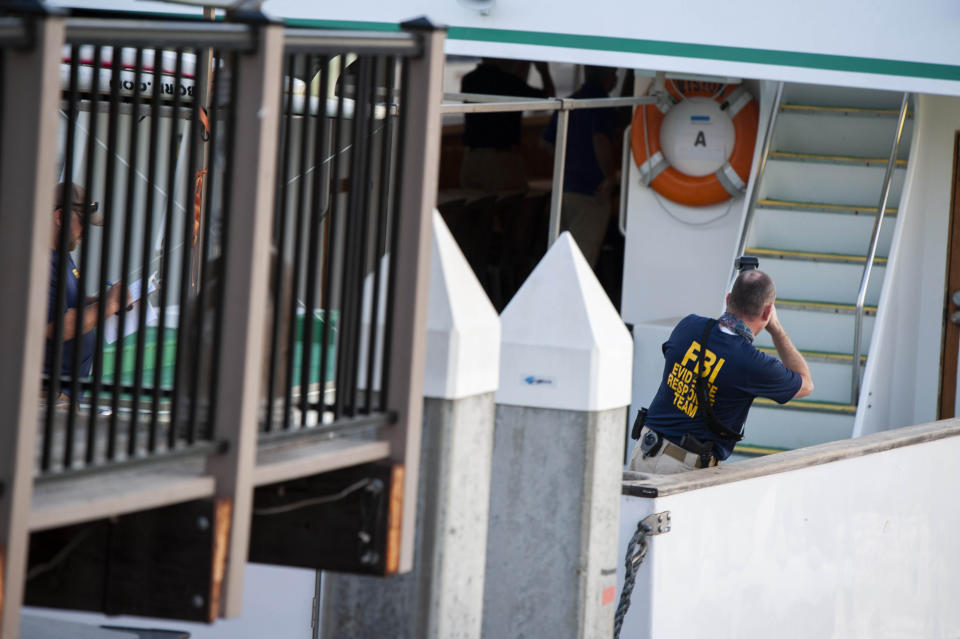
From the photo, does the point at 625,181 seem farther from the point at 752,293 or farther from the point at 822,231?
the point at 752,293

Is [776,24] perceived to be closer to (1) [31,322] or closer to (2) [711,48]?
(2) [711,48]

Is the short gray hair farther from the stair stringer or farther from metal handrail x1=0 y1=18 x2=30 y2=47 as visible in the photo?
metal handrail x1=0 y1=18 x2=30 y2=47

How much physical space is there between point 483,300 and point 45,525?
152cm

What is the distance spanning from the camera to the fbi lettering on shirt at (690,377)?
5219mm

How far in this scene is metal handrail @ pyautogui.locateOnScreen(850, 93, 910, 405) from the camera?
7121 millimetres

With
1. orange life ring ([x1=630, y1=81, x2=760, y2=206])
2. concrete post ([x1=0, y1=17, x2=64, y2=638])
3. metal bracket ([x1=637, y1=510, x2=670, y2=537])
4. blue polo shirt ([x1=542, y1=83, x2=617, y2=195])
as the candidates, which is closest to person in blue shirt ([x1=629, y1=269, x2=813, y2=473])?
metal bracket ([x1=637, y1=510, x2=670, y2=537])

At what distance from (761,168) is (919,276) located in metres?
1.15

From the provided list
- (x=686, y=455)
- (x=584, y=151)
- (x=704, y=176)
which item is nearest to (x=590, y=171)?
(x=584, y=151)

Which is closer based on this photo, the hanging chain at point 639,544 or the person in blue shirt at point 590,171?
the hanging chain at point 639,544

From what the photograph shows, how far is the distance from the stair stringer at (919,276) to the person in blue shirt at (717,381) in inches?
102

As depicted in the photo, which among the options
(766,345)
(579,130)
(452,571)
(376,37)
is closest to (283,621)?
(452,571)

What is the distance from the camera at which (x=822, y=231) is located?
8062 millimetres

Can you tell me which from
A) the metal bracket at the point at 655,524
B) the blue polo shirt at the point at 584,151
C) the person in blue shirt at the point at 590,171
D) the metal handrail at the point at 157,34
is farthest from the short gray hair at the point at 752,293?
the blue polo shirt at the point at 584,151

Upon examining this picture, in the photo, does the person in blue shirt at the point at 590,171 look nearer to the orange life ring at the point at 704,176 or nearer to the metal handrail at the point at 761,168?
the orange life ring at the point at 704,176
